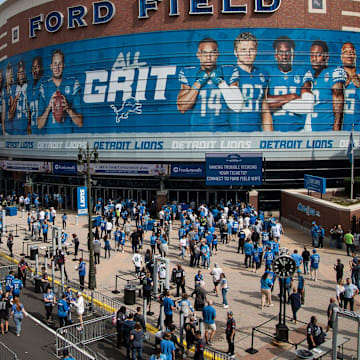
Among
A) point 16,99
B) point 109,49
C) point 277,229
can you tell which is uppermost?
point 109,49

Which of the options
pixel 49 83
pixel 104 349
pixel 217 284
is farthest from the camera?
pixel 49 83

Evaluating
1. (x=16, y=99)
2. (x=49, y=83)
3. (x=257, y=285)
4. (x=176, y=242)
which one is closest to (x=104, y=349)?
(x=257, y=285)

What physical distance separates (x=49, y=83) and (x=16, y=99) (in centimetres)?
789

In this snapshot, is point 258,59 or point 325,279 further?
point 258,59

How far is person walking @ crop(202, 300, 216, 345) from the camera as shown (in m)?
14.6

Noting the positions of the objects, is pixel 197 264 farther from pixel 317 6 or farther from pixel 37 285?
pixel 317 6

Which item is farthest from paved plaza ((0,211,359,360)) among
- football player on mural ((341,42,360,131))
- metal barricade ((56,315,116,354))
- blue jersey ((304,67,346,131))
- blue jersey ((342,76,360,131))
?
football player on mural ((341,42,360,131))

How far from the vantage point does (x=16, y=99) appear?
5416cm

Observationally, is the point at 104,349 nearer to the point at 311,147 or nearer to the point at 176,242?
the point at 176,242

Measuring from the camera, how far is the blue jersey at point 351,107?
140 feet

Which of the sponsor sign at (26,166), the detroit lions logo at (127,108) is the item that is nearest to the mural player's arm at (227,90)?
the detroit lions logo at (127,108)

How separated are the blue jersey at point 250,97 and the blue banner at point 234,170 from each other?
326 cm

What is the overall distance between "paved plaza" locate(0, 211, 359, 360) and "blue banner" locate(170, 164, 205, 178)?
899 cm

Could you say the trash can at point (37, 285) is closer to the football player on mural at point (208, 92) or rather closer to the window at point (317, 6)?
the football player on mural at point (208, 92)
